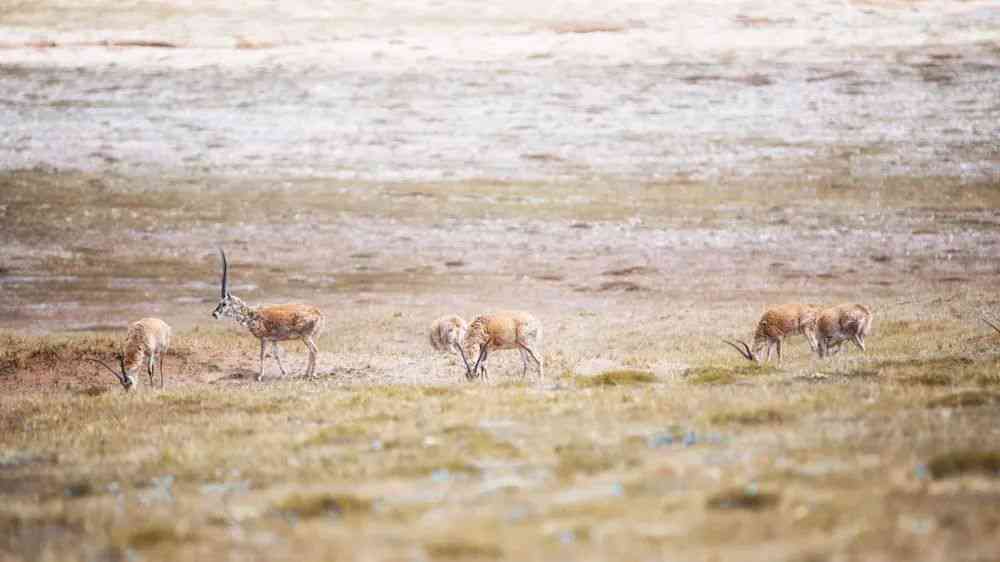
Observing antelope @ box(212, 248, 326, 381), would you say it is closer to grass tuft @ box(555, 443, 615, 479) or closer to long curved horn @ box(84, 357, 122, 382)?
long curved horn @ box(84, 357, 122, 382)

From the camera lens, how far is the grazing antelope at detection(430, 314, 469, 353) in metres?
26.1

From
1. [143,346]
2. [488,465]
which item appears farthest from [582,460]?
[143,346]

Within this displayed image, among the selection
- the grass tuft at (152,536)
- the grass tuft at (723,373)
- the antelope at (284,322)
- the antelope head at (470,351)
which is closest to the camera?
the grass tuft at (152,536)

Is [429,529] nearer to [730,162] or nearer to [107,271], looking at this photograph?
[107,271]

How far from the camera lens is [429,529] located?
36.0 ft

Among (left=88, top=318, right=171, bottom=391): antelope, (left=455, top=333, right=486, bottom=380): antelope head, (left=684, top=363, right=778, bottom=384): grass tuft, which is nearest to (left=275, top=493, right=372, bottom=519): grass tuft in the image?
(left=684, top=363, right=778, bottom=384): grass tuft

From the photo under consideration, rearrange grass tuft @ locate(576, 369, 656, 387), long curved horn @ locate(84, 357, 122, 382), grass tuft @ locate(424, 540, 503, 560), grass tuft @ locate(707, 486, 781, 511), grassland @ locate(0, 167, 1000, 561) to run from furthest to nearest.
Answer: long curved horn @ locate(84, 357, 122, 382) < grass tuft @ locate(576, 369, 656, 387) < grass tuft @ locate(707, 486, 781, 511) < grassland @ locate(0, 167, 1000, 561) < grass tuft @ locate(424, 540, 503, 560)

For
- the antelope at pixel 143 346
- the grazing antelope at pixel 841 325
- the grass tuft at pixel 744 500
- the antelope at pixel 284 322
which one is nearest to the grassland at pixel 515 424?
the grass tuft at pixel 744 500

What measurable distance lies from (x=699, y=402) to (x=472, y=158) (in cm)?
5152

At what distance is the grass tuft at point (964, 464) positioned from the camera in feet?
38.9

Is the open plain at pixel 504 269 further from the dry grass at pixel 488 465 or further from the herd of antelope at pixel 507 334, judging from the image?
the herd of antelope at pixel 507 334

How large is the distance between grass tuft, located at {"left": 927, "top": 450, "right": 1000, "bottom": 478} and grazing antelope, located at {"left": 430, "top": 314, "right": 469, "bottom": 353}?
14596mm

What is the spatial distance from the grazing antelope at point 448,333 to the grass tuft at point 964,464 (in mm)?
14596

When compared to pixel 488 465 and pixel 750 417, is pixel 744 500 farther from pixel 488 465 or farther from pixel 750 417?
pixel 750 417
